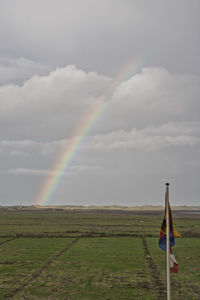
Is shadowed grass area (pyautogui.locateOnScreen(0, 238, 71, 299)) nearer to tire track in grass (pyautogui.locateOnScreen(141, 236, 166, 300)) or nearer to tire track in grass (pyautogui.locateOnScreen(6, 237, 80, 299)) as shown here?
tire track in grass (pyautogui.locateOnScreen(6, 237, 80, 299))

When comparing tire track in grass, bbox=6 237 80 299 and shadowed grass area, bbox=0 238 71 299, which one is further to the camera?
shadowed grass area, bbox=0 238 71 299

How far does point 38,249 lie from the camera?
50.0 meters

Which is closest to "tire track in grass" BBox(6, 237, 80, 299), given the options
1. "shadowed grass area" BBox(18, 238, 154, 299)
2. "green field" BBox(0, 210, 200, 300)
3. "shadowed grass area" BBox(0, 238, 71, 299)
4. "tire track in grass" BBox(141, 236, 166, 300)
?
"green field" BBox(0, 210, 200, 300)

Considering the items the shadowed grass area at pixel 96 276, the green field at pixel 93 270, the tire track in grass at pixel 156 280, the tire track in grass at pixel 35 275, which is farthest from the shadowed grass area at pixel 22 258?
the tire track in grass at pixel 156 280

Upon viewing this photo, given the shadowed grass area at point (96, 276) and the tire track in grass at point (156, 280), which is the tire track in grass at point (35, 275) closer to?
the shadowed grass area at point (96, 276)

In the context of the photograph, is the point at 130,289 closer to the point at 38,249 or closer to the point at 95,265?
the point at 95,265

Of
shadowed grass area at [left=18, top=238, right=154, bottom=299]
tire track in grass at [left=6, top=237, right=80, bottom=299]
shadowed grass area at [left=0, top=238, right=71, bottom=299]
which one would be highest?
shadowed grass area at [left=18, top=238, right=154, bottom=299]

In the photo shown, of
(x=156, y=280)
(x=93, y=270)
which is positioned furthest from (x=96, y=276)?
(x=156, y=280)

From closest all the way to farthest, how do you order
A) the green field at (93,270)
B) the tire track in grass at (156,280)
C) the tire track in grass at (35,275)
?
the tire track in grass at (156,280) → the tire track in grass at (35,275) → the green field at (93,270)

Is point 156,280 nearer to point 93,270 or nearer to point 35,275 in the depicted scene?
point 93,270

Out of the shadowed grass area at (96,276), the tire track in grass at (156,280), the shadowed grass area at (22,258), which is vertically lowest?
the shadowed grass area at (22,258)

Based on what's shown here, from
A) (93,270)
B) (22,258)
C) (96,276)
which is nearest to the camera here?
(96,276)

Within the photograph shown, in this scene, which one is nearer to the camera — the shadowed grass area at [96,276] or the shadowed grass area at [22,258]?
the shadowed grass area at [96,276]

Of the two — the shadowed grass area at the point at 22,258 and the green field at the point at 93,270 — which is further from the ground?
the green field at the point at 93,270
